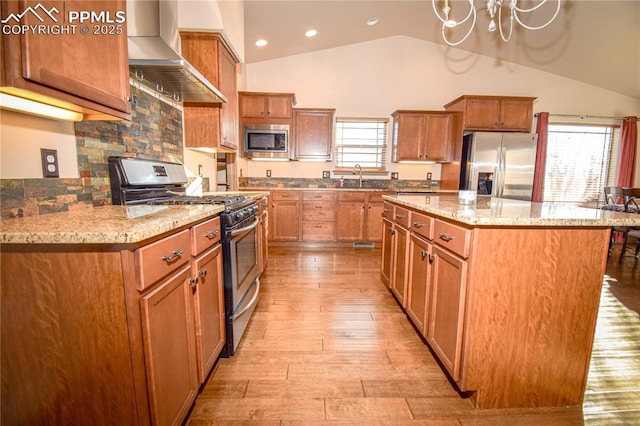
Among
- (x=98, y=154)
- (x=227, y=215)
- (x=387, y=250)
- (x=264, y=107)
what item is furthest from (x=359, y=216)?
(x=98, y=154)

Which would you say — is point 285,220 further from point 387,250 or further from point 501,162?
point 501,162

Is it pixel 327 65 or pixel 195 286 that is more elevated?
pixel 327 65

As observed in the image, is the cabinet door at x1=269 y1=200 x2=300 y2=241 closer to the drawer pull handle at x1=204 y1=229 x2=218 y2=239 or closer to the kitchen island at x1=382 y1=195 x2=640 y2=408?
the drawer pull handle at x1=204 y1=229 x2=218 y2=239

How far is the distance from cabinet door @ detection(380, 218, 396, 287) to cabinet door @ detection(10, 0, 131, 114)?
2.04 meters

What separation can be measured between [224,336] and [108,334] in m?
0.88

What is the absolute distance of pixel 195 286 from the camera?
127cm

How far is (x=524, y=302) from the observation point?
130 centimetres

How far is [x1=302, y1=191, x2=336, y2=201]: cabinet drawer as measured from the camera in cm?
424

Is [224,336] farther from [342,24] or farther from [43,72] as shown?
[342,24]

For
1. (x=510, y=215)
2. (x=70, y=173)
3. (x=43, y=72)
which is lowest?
(x=510, y=215)

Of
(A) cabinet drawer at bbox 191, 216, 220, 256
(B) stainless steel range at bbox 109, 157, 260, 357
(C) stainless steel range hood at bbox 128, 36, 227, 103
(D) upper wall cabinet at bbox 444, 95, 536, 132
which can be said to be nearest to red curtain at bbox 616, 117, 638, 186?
(D) upper wall cabinet at bbox 444, 95, 536, 132

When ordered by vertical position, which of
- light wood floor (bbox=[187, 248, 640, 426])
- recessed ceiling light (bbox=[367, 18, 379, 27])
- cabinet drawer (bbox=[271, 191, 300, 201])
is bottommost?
light wood floor (bbox=[187, 248, 640, 426])

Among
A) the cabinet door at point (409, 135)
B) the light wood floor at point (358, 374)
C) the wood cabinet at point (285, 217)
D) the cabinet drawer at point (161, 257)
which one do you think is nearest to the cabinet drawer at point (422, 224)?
the light wood floor at point (358, 374)

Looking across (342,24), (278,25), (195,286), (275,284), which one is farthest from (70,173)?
(342,24)
